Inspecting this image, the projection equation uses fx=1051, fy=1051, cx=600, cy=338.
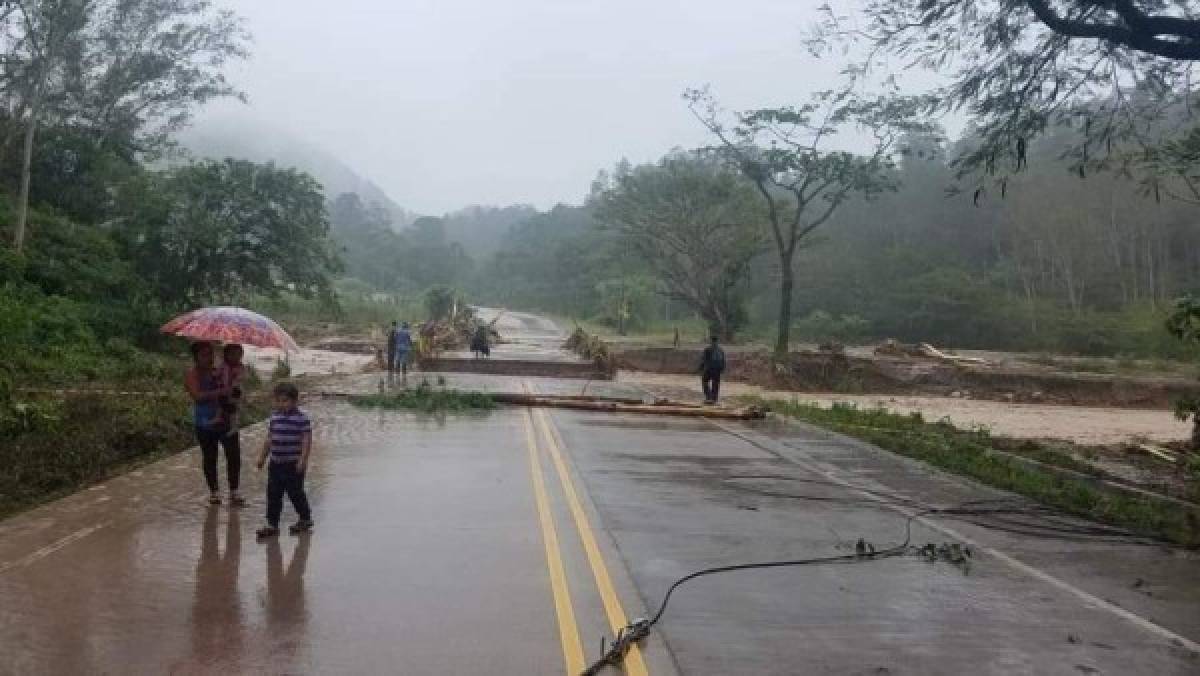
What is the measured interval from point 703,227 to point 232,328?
51.8m

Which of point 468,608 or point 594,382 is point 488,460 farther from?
point 594,382

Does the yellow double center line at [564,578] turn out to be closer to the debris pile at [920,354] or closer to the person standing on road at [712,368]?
the person standing on road at [712,368]

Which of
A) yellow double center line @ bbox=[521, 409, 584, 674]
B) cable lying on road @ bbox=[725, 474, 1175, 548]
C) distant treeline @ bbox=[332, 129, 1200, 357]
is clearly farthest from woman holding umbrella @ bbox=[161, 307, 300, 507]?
distant treeline @ bbox=[332, 129, 1200, 357]

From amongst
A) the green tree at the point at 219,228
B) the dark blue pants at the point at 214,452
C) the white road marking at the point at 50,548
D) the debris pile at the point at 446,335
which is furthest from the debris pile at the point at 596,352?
the white road marking at the point at 50,548

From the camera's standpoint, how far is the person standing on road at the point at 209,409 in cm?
953

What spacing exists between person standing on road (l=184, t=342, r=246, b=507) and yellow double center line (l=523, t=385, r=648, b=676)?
301cm

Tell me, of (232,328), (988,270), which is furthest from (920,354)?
(232,328)

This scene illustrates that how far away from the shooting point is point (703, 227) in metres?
60.5

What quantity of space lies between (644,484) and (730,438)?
19.7 feet

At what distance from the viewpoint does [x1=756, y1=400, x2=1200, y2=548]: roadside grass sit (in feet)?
37.2

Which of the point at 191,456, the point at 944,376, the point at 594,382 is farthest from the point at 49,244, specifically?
the point at 944,376

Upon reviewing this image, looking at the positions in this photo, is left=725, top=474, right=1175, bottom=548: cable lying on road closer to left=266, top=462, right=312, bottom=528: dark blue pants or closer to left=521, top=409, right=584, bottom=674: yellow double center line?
left=521, top=409, right=584, bottom=674: yellow double center line

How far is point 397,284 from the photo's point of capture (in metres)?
123

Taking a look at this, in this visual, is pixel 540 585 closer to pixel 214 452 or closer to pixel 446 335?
pixel 214 452
